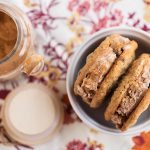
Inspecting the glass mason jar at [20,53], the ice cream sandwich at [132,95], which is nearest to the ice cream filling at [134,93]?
the ice cream sandwich at [132,95]

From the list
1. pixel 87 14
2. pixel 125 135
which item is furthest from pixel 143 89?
pixel 87 14

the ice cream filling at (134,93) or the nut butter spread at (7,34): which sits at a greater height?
the nut butter spread at (7,34)

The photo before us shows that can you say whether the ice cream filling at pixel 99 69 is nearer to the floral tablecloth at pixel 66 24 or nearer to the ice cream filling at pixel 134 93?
the ice cream filling at pixel 134 93

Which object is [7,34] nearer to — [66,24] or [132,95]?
[66,24]

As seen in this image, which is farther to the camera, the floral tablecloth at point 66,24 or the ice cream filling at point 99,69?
the floral tablecloth at point 66,24

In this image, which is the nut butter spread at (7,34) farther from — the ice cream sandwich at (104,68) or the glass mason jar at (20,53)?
the ice cream sandwich at (104,68)

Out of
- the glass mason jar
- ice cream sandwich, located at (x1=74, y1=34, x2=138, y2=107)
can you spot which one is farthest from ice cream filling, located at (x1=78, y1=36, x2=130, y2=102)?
the glass mason jar

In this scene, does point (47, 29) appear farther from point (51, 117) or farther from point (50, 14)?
point (51, 117)
